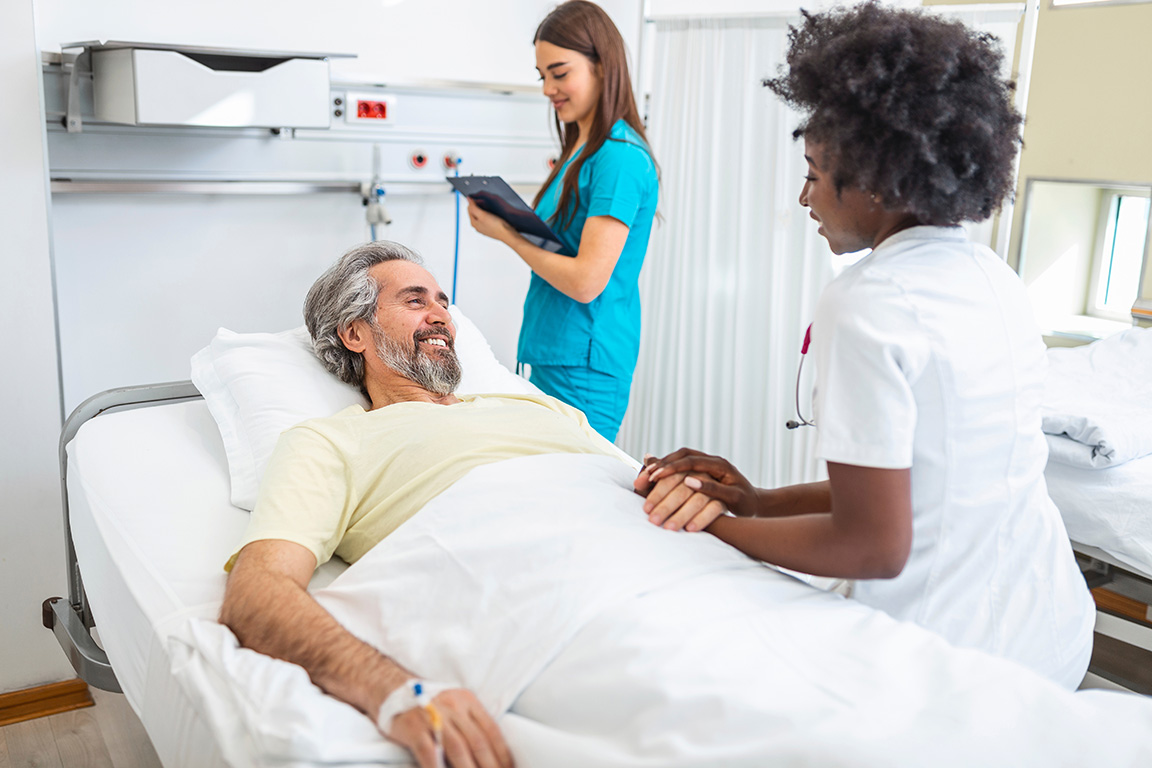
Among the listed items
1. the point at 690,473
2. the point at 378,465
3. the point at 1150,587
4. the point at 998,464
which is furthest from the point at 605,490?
the point at 1150,587

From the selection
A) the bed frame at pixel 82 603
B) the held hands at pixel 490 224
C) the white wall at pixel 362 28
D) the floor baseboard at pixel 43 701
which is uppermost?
the white wall at pixel 362 28

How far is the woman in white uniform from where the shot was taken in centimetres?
100

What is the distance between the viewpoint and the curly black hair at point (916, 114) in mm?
1009

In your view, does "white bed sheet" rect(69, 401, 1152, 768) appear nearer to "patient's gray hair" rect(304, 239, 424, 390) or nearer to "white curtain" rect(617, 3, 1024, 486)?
"patient's gray hair" rect(304, 239, 424, 390)

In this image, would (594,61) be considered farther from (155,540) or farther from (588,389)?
(155,540)

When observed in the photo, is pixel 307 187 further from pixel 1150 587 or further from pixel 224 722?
pixel 1150 587

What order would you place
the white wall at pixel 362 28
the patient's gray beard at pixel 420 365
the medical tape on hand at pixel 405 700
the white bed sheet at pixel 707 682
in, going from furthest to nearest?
the white wall at pixel 362 28 < the patient's gray beard at pixel 420 365 < the medical tape on hand at pixel 405 700 < the white bed sheet at pixel 707 682

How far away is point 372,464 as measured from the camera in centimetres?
153

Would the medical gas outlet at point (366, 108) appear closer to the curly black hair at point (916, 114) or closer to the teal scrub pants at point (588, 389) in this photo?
the teal scrub pants at point (588, 389)

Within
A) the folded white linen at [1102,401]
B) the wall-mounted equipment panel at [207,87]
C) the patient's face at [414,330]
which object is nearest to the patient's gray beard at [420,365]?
the patient's face at [414,330]

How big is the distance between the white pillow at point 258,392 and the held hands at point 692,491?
0.72 m

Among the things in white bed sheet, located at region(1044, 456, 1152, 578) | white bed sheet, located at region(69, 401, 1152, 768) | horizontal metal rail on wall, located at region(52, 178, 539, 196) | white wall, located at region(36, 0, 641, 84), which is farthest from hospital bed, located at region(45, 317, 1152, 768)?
white wall, located at region(36, 0, 641, 84)

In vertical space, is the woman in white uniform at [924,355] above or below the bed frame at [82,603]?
above

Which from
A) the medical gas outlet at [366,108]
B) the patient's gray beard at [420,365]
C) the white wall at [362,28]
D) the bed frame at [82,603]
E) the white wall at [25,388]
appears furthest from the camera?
the medical gas outlet at [366,108]
